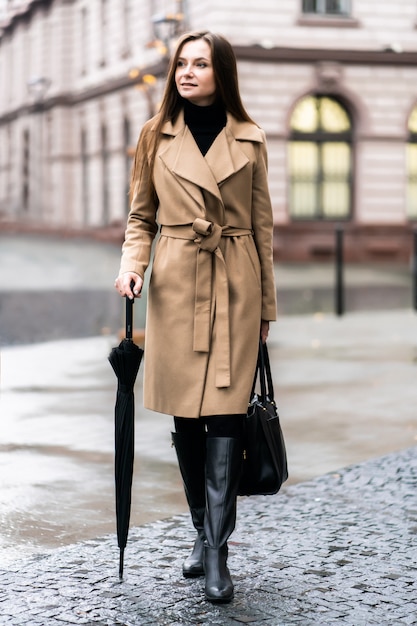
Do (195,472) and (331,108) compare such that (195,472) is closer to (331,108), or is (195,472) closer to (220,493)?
(220,493)

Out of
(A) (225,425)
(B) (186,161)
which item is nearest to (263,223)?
(B) (186,161)

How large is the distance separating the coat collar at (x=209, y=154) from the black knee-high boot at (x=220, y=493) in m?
0.86

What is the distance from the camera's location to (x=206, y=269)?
4316 mm

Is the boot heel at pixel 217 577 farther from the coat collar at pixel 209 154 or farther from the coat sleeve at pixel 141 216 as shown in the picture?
the coat collar at pixel 209 154

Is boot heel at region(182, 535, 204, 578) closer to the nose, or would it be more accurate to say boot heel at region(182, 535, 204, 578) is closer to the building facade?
the nose

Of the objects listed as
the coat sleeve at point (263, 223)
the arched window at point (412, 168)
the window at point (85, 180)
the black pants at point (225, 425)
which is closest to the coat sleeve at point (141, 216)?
the coat sleeve at point (263, 223)

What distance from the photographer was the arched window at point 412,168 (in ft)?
102

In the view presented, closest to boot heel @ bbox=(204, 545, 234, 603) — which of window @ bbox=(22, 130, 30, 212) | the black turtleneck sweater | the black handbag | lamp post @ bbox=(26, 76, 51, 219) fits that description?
the black handbag

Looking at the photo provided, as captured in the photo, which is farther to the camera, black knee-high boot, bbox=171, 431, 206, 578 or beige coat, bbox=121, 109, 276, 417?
black knee-high boot, bbox=171, 431, 206, 578

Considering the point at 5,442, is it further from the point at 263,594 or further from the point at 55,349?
the point at 55,349

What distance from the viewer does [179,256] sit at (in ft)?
14.3

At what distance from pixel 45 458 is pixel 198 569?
224 cm

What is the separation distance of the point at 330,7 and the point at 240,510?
87.4 feet

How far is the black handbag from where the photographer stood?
4328 mm
